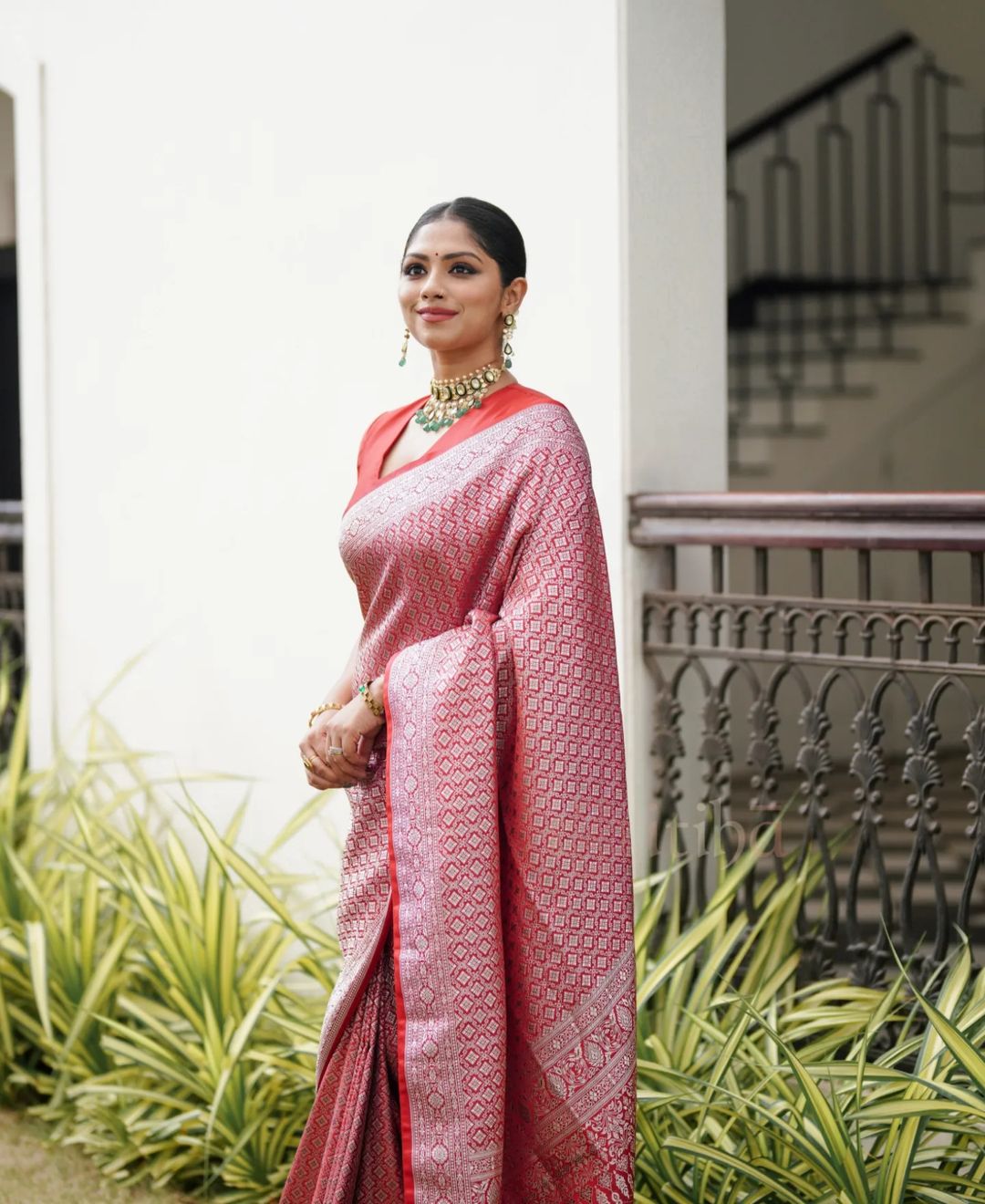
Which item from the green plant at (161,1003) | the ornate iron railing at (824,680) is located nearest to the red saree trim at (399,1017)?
the green plant at (161,1003)

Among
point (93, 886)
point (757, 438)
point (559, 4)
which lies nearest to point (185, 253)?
point (559, 4)

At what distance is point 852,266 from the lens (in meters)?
9.03

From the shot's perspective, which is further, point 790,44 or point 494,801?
point 790,44

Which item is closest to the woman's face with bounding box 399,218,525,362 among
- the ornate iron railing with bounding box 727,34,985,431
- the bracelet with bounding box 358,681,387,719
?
the bracelet with bounding box 358,681,387,719

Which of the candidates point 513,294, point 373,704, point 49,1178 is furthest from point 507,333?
point 49,1178

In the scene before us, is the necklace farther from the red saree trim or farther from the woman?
the red saree trim

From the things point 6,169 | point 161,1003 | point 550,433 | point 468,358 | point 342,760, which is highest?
point 6,169

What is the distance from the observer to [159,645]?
197 inches

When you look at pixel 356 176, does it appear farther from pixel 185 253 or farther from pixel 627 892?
pixel 627 892

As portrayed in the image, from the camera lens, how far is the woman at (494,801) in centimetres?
227

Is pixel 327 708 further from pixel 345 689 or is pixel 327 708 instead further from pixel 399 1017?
pixel 399 1017

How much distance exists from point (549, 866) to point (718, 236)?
204cm

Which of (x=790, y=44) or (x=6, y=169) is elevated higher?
(x=790, y=44)

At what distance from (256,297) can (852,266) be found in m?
5.18
